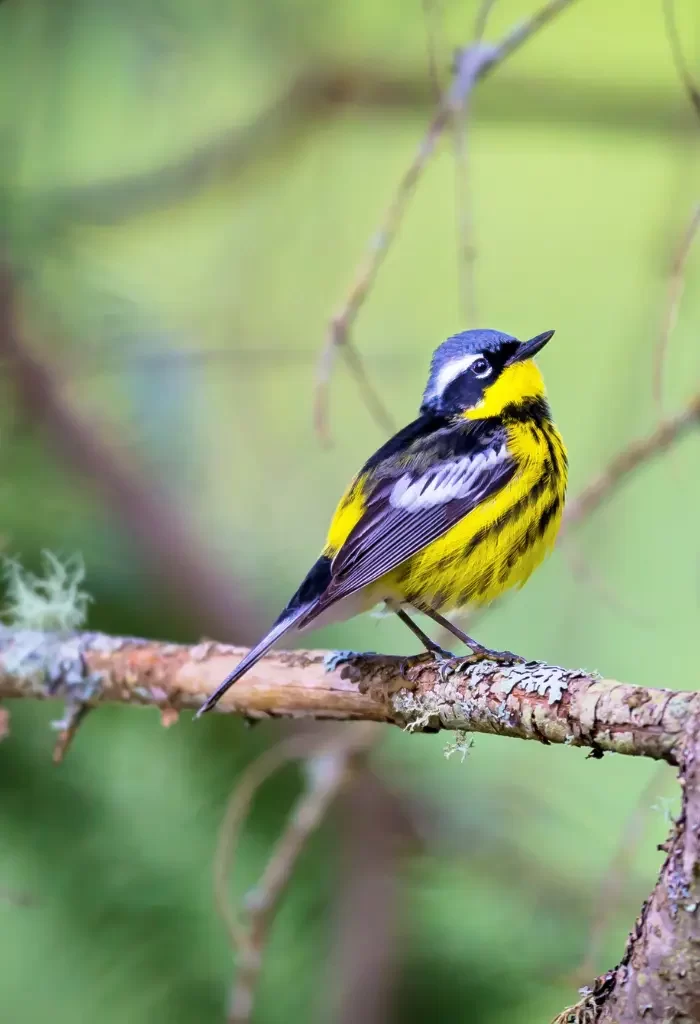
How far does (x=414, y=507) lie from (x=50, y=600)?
0.77 metres

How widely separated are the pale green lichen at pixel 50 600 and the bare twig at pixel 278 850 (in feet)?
1.56

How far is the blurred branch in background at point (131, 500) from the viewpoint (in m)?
2.86

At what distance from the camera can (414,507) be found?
196 cm

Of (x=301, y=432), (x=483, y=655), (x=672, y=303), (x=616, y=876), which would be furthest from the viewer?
(x=301, y=432)

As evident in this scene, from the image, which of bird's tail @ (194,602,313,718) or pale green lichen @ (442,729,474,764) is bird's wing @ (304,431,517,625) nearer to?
bird's tail @ (194,602,313,718)

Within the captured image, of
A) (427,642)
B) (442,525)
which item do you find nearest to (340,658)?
(427,642)

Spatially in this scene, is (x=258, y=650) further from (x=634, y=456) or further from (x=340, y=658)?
(x=634, y=456)

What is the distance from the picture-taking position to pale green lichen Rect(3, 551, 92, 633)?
2.15 m

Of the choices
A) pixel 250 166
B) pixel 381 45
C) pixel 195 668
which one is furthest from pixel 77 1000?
pixel 381 45

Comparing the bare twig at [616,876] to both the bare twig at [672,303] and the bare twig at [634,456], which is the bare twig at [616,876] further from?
the bare twig at [672,303]

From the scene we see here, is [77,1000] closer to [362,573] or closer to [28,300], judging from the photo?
[362,573]

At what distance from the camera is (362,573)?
72.6 inches

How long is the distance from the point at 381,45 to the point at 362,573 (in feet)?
8.03

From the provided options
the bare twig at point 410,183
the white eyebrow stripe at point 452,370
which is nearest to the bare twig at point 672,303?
the bare twig at point 410,183
